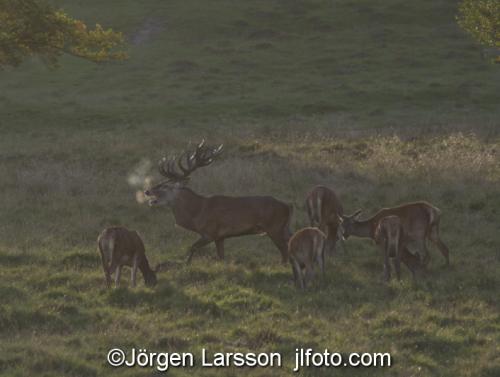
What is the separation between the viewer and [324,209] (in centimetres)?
1398

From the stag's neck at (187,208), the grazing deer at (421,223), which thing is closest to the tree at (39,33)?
the stag's neck at (187,208)

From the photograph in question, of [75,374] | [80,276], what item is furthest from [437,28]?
[75,374]

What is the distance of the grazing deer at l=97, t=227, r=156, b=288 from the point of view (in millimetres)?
11375

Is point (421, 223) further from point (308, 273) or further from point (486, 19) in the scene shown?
point (486, 19)

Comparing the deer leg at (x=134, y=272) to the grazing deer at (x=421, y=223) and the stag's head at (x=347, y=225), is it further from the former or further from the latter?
the grazing deer at (x=421, y=223)

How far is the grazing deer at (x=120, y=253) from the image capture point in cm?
1138

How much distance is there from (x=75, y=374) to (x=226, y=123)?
83.3ft

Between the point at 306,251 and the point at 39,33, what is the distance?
13785 mm

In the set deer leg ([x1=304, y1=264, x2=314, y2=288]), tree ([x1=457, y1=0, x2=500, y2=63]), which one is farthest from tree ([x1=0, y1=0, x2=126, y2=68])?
deer leg ([x1=304, y1=264, x2=314, y2=288])

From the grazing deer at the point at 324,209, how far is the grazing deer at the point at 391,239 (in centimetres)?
203

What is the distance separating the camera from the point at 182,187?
45.9ft

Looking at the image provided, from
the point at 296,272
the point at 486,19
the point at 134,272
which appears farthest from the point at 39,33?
the point at 296,272

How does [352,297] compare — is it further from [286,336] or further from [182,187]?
[182,187]

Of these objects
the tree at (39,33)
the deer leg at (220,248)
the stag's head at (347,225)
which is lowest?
the deer leg at (220,248)
